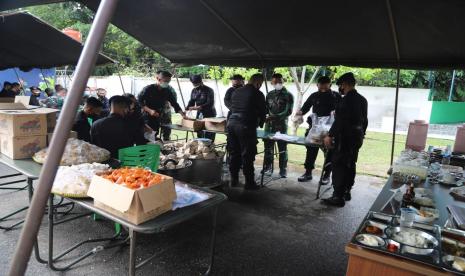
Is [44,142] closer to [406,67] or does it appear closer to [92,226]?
[92,226]

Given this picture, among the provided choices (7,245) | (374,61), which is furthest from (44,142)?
(374,61)

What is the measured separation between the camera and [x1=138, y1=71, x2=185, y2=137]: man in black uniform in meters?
6.42

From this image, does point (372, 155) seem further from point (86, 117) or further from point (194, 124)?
point (86, 117)

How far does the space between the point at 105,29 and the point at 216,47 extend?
15.6 ft

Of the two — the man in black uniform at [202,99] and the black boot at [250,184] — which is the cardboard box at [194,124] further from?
the black boot at [250,184]

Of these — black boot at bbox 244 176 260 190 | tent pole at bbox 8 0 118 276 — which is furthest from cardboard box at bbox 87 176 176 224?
black boot at bbox 244 176 260 190

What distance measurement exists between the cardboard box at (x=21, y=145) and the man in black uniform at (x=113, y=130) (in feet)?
1.75

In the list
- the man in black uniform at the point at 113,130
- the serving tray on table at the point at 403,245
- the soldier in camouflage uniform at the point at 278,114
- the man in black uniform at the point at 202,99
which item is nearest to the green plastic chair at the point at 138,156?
the man in black uniform at the point at 113,130

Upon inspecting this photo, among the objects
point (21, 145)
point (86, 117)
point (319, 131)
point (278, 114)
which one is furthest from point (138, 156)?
point (278, 114)

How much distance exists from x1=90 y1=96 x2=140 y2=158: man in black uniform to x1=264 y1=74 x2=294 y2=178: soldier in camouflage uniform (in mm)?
2989

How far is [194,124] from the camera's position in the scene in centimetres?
604

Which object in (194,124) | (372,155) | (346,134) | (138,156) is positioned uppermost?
(346,134)

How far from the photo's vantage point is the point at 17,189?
4465 millimetres

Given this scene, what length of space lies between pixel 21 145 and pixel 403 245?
11.0 feet
